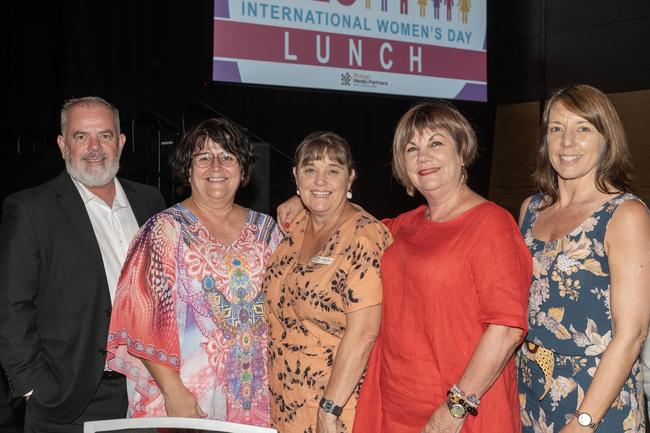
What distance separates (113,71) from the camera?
624 centimetres

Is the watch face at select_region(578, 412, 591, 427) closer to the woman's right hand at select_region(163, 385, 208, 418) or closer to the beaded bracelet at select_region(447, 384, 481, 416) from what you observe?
the beaded bracelet at select_region(447, 384, 481, 416)

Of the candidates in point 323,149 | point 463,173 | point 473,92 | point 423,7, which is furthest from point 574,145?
point 473,92

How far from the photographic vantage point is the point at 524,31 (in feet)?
29.9

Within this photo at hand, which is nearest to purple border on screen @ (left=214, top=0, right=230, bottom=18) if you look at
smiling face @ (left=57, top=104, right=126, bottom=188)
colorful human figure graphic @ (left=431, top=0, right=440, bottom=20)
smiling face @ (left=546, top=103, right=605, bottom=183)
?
colorful human figure graphic @ (left=431, top=0, right=440, bottom=20)

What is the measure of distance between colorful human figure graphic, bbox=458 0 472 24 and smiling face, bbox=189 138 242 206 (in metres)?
6.14

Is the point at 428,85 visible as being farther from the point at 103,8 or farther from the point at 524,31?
the point at 103,8

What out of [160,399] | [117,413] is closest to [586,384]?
[160,399]

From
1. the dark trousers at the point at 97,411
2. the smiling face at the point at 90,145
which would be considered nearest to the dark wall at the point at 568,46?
the smiling face at the point at 90,145

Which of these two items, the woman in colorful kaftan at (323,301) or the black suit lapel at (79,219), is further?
the black suit lapel at (79,219)

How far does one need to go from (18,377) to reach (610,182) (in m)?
2.11

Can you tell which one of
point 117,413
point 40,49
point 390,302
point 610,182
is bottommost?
point 117,413

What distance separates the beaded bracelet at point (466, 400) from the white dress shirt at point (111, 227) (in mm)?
1343

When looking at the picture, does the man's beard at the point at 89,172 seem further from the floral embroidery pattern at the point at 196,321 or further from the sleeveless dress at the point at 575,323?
the sleeveless dress at the point at 575,323

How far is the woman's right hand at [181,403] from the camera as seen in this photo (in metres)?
2.28
